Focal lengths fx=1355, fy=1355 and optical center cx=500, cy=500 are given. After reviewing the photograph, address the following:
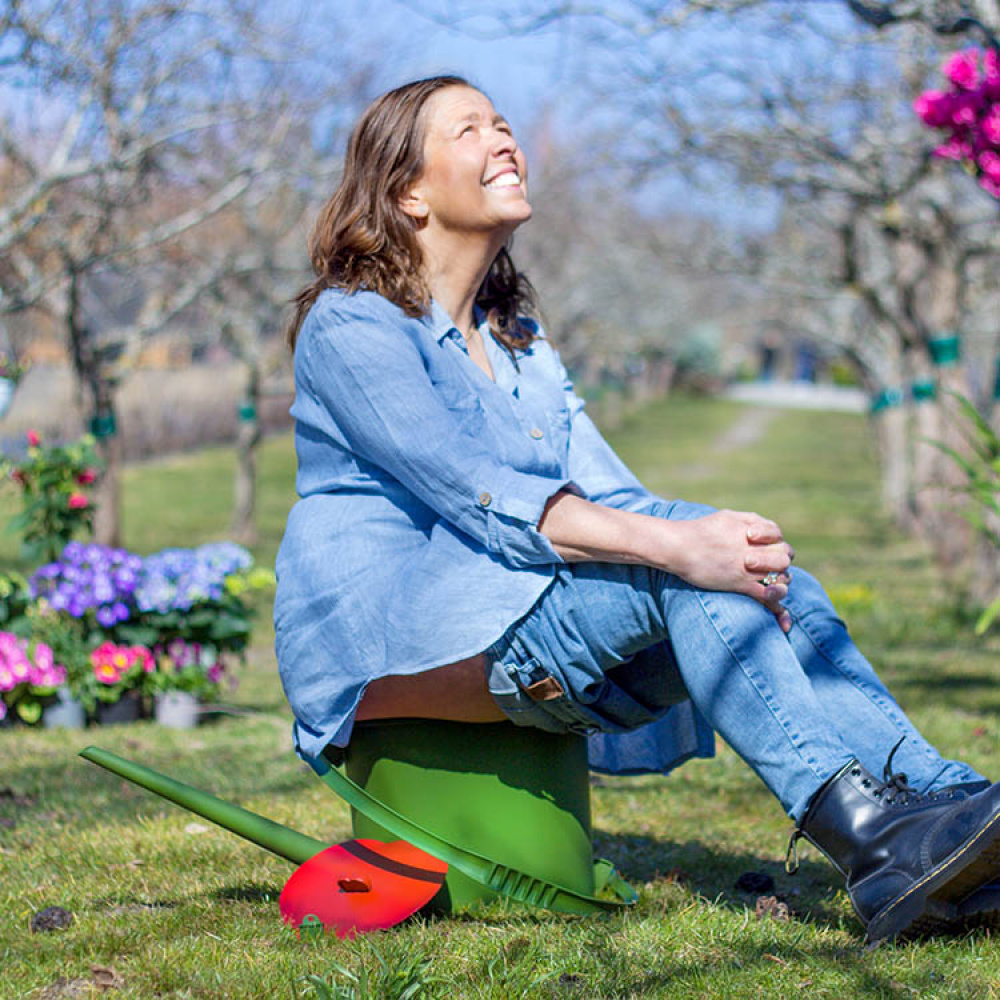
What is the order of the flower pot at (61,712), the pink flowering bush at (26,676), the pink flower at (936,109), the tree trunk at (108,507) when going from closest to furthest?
the pink flower at (936,109), the pink flowering bush at (26,676), the flower pot at (61,712), the tree trunk at (108,507)

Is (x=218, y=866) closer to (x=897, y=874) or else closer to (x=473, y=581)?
(x=473, y=581)

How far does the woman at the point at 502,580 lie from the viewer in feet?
6.88

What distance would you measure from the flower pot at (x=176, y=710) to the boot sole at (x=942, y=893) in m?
3.23

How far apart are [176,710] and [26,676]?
1.79 feet

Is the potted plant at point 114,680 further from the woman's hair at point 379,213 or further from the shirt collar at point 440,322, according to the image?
the shirt collar at point 440,322

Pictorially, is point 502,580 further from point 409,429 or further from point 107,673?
point 107,673

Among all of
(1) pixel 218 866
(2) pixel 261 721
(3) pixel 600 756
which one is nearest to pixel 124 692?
(2) pixel 261 721

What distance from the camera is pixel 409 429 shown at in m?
2.26

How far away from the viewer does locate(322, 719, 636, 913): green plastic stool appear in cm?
235

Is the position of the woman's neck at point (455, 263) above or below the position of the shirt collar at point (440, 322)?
above

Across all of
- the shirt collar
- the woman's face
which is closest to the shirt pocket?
the shirt collar

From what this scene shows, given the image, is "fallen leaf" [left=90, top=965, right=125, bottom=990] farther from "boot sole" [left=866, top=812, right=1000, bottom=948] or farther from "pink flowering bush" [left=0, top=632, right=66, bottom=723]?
"pink flowering bush" [left=0, top=632, right=66, bottom=723]

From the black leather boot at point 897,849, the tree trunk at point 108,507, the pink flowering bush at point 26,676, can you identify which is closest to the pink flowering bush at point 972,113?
the black leather boot at point 897,849

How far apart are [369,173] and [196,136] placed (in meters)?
7.11
